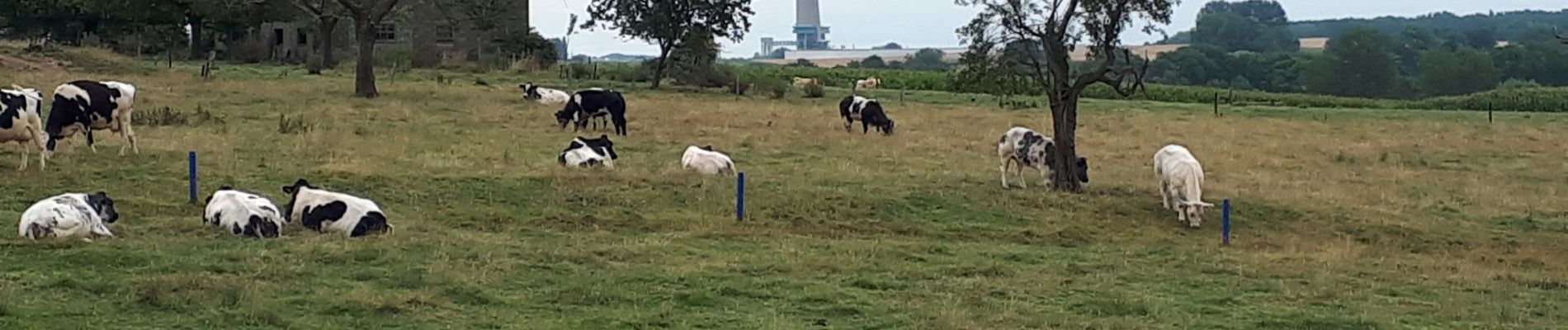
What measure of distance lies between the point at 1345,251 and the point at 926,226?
14.5 feet

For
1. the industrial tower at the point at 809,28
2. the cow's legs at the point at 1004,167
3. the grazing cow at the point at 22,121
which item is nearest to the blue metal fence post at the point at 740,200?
the cow's legs at the point at 1004,167

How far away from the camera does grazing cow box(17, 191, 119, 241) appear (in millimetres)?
13773

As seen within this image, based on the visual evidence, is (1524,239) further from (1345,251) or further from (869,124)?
(869,124)

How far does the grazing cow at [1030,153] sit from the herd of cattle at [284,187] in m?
0.01

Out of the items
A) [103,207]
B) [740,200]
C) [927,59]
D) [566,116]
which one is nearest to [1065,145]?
[740,200]

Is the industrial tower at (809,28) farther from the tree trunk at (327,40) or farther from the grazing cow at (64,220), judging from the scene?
the grazing cow at (64,220)

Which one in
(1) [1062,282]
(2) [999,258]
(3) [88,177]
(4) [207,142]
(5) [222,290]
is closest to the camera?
(5) [222,290]

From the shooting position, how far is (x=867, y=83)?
59219mm

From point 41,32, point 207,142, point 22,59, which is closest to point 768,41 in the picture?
point 41,32

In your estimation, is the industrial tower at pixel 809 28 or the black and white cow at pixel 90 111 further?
the industrial tower at pixel 809 28

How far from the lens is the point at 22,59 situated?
128ft

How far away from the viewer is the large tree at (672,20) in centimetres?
4709

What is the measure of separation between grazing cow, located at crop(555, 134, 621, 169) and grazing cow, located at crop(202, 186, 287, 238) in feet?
24.0

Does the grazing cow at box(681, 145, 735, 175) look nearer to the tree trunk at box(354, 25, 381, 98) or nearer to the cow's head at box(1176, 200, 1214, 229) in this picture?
the cow's head at box(1176, 200, 1214, 229)
